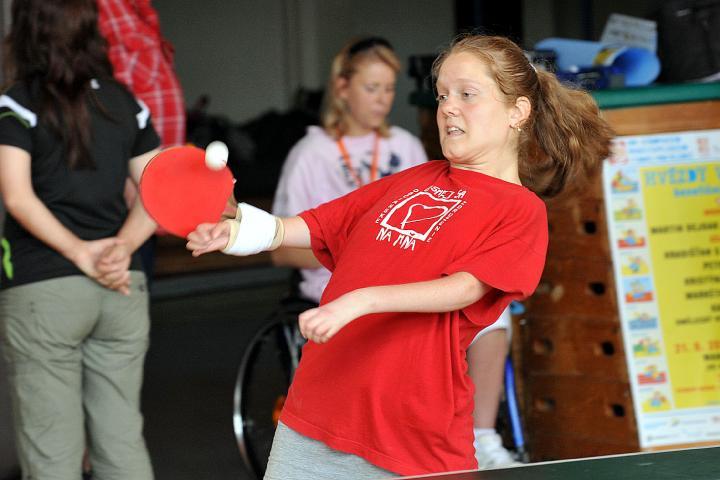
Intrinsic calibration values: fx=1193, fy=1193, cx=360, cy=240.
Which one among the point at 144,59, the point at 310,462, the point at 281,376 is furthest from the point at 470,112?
the point at 281,376

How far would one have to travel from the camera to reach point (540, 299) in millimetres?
4332

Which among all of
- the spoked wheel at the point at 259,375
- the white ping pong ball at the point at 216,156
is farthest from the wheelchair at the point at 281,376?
the white ping pong ball at the point at 216,156

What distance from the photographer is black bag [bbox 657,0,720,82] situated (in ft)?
14.3

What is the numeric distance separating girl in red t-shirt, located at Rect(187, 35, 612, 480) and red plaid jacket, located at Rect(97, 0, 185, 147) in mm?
1955

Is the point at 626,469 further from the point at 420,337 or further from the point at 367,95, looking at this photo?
the point at 367,95

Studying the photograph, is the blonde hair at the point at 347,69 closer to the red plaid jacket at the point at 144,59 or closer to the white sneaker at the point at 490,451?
the red plaid jacket at the point at 144,59

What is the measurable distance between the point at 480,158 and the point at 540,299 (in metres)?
1.98

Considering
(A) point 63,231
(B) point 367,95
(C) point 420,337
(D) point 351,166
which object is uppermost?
(B) point 367,95

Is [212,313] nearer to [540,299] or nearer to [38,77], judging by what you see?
[540,299]

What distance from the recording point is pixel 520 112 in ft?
8.16

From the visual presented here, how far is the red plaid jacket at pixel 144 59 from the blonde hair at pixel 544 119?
1.87 m

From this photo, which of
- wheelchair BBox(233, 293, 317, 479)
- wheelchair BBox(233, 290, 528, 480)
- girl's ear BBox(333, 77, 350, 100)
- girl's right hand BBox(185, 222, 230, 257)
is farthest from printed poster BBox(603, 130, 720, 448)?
girl's right hand BBox(185, 222, 230, 257)

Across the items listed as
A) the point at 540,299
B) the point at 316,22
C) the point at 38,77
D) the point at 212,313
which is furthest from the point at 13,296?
the point at 316,22

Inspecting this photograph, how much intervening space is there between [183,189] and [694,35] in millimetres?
2656
